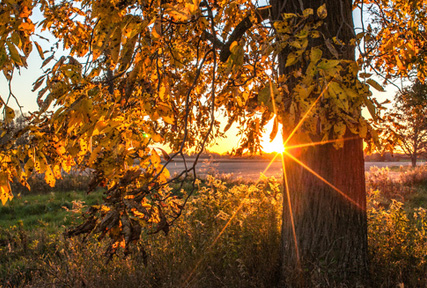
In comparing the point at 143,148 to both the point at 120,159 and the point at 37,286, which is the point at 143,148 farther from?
the point at 37,286

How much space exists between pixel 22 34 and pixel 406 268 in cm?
356

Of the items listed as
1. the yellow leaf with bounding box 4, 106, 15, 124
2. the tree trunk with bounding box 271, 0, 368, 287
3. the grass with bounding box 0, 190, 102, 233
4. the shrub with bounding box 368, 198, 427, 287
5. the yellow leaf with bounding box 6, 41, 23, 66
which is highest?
the yellow leaf with bounding box 6, 41, 23, 66

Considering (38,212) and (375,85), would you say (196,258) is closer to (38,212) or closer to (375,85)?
(375,85)

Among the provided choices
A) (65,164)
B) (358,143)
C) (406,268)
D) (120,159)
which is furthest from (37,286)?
(406,268)

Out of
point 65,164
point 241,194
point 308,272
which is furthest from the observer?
point 241,194

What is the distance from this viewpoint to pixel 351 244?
291 cm

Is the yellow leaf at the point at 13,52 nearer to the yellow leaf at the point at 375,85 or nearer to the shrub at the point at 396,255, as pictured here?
the yellow leaf at the point at 375,85

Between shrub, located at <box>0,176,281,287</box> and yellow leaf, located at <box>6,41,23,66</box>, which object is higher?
yellow leaf, located at <box>6,41,23,66</box>

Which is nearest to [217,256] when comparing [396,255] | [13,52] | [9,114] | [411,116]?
[396,255]

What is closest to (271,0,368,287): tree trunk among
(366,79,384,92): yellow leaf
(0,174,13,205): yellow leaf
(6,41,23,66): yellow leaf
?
(366,79,384,92): yellow leaf

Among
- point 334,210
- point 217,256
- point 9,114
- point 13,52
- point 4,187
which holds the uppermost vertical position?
point 13,52

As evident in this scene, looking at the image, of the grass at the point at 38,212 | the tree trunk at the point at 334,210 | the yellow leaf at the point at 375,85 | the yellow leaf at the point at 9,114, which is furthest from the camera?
the grass at the point at 38,212

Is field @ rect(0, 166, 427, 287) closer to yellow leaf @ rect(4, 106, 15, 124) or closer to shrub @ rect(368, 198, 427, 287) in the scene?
shrub @ rect(368, 198, 427, 287)

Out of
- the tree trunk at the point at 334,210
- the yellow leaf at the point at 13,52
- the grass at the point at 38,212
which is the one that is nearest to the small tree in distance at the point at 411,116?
the tree trunk at the point at 334,210
